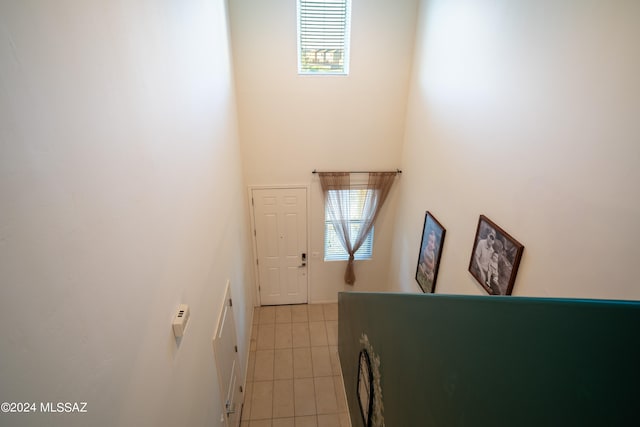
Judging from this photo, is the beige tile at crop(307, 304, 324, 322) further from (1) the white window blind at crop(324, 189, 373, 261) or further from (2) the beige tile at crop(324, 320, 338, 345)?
(1) the white window blind at crop(324, 189, 373, 261)

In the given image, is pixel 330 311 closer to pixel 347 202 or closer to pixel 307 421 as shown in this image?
pixel 307 421

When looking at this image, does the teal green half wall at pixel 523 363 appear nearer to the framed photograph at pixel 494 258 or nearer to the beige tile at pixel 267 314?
the framed photograph at pixel 494 258

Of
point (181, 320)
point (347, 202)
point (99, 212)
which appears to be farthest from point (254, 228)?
point (99, 212)

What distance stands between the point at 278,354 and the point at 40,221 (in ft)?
14.6

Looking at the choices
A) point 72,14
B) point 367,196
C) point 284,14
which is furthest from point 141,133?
point 367,196

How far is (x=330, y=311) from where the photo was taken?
553 cm

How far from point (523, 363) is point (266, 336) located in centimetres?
488

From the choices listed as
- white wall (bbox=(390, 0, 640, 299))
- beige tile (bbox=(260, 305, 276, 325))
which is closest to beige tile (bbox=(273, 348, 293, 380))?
beige tile (bbox=(260, 305, 276, 325))

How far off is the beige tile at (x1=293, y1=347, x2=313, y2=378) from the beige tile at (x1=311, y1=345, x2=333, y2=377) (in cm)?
6

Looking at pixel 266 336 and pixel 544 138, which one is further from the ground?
pixel 544 138

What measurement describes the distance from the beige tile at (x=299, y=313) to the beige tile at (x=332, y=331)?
0.41 m

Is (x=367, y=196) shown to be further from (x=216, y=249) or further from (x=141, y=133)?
(x=141, y=133)

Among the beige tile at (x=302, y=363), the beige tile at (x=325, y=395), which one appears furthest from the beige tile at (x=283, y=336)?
the beige tile at (x=325, y=395)

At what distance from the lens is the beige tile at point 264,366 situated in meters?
4.32
